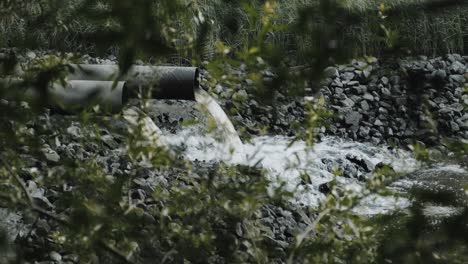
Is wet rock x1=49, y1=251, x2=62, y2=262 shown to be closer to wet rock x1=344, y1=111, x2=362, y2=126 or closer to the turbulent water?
the turbulent water

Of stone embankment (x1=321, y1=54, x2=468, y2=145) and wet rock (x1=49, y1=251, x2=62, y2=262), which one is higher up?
wet rock (x1=49, y1=251, x2=62, y2=262)

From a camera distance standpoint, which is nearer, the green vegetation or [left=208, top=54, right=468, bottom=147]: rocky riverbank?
the green vegetation

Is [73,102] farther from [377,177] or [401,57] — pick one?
[377,177]

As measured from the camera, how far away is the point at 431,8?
1.00 metres

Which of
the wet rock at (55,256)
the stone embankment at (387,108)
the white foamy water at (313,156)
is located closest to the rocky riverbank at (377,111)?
the stone embankment at (387,108)

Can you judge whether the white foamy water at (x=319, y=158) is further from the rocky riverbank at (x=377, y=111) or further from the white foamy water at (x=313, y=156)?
the rocky riverbank at (x=377, y=111)

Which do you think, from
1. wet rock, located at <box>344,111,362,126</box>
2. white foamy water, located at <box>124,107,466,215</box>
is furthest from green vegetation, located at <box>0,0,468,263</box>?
wet rock, located at <box>344,111,362,126</box>

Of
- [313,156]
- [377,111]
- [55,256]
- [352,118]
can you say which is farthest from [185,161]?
[377,111]

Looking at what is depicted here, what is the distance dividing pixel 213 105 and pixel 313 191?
119cm

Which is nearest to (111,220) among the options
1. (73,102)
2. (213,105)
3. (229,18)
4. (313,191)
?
(73,102)

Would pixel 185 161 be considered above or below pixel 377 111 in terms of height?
above

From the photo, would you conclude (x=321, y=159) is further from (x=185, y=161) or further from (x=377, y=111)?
(x=185, y=161)

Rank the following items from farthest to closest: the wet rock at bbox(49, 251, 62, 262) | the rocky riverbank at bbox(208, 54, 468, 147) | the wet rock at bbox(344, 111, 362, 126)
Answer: the wet rock at bbox(344, 111, 362, 126) < the rocky riverbank at bbox(208, 54, 468, 147) < the wet rock at bbox(49, 251, 62, 262)

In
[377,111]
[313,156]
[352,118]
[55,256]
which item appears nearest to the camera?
[55,256]
